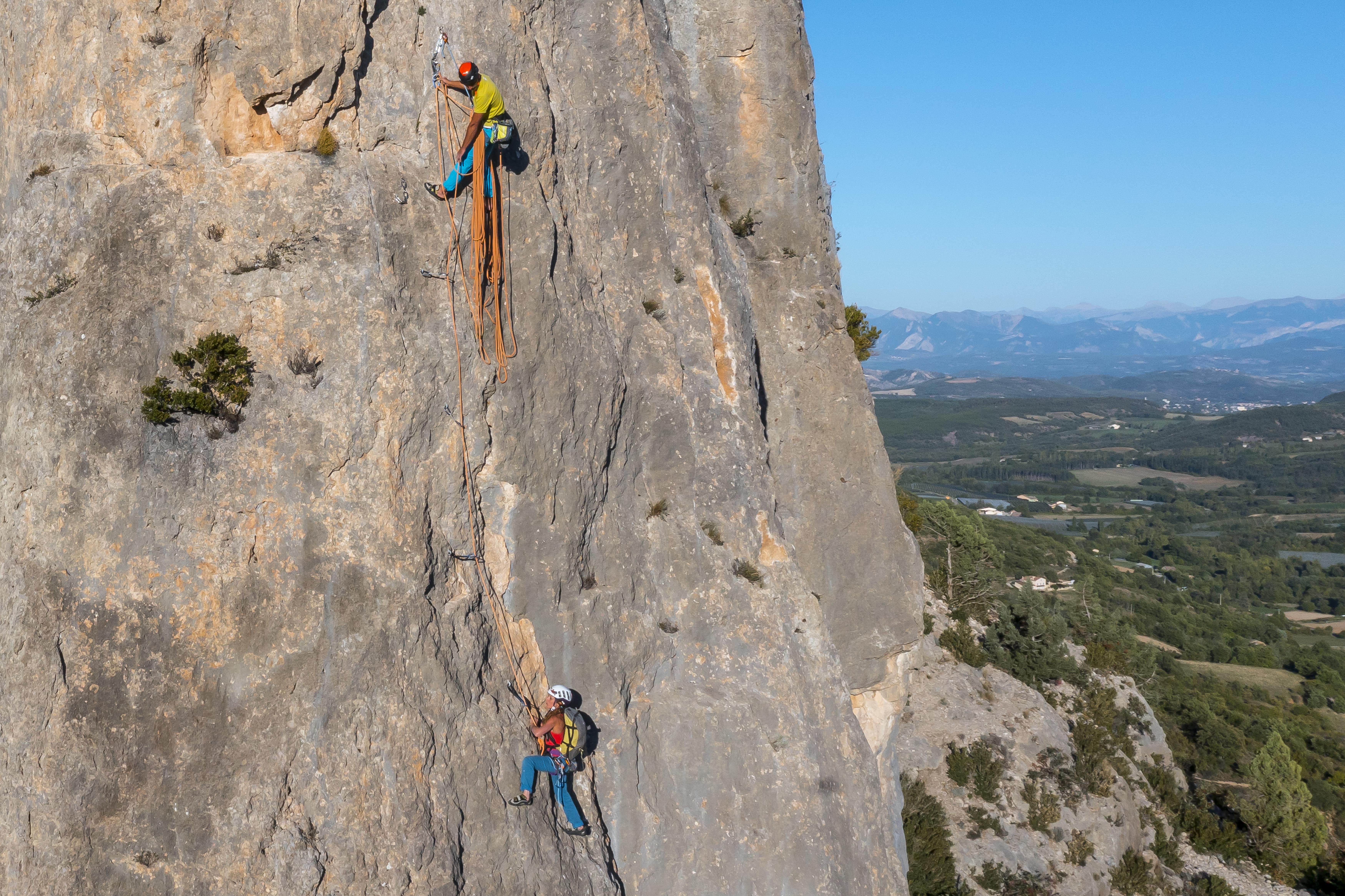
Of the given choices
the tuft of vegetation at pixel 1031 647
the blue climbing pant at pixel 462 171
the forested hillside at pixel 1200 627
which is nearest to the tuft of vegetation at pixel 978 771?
the forested hillside at pixel 1200 627

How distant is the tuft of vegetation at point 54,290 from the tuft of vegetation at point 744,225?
420 inches

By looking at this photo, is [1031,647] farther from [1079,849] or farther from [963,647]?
[1079,849]

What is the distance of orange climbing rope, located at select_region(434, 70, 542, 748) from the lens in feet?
33.4

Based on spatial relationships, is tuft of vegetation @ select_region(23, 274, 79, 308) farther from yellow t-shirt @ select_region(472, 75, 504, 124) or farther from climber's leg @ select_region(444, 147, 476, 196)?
yellow t-shirt @ select_region(472, 75, 504, 124)

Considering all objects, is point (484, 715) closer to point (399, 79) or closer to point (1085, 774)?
point (399, 79)

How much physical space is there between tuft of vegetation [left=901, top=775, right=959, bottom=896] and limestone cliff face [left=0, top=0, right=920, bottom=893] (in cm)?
771

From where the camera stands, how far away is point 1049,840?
2295 centimetres

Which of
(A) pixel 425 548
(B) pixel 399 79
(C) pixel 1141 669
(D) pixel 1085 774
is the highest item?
(B) pixel 399 79

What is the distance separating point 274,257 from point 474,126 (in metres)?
2.87

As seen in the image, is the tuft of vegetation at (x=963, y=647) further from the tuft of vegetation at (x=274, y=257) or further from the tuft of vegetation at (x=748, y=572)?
the tuft of vegetation at (x=274, y=257)

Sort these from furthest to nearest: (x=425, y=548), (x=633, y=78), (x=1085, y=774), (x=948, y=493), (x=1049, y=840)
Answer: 1. (x=948, y=493)
2. (x=1085, y=774)
3. (x=1049, y=840)
4. (x=633, y=78)
5. (x=425, y=548)

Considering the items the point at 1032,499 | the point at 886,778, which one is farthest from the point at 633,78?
the point at 1032,499

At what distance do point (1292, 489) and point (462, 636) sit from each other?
240 m

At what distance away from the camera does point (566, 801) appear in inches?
410
